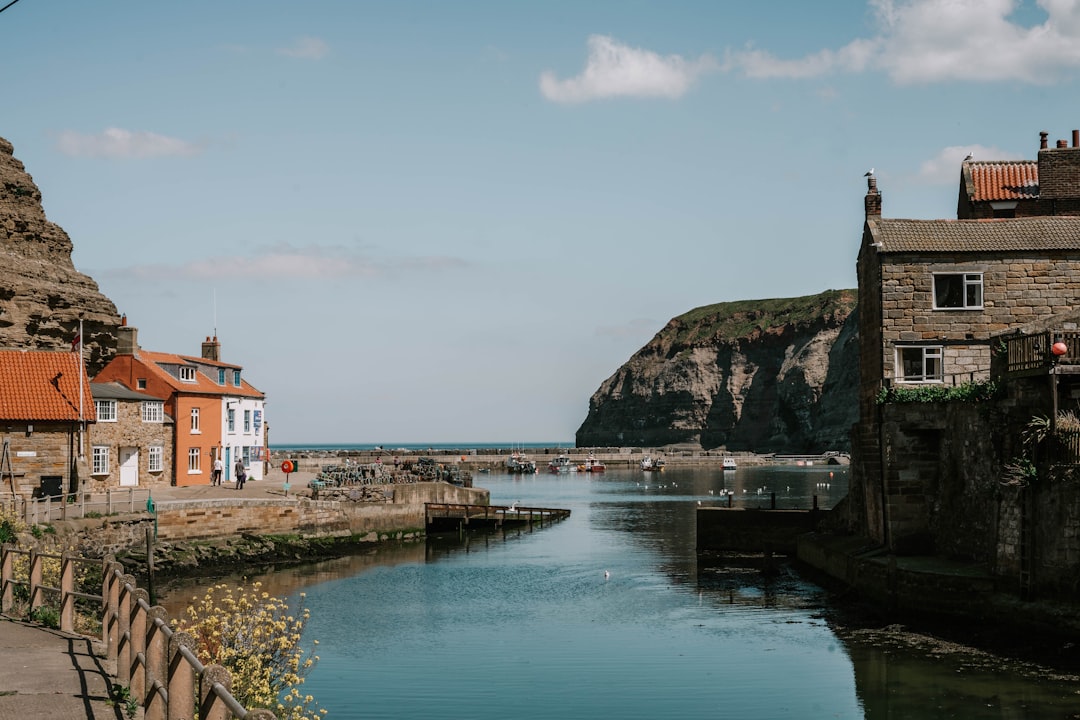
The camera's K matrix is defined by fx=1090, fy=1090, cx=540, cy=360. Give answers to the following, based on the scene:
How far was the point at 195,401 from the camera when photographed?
207ft

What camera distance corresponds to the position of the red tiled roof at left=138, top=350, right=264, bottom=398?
61906 mm

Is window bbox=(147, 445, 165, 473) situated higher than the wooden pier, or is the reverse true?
window bbox=(147, 445, 165, 473)

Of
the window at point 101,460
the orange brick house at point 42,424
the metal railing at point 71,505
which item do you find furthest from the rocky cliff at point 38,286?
the metal railing at point 71,505

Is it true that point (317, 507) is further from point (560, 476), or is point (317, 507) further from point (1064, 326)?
point (560, 476)

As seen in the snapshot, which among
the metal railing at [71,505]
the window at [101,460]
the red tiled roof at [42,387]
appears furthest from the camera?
the window at [101,460]

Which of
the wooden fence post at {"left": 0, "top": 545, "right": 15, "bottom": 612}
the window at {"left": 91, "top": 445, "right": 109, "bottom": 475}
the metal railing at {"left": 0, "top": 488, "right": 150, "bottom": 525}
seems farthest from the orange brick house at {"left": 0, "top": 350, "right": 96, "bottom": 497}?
the wooden fence post at {"left": 0, "top": 545, "right": 15, "bottom": 612}

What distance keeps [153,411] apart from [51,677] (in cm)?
4574

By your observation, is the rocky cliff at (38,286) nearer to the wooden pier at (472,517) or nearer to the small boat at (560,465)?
the wooden pier at (472,517)

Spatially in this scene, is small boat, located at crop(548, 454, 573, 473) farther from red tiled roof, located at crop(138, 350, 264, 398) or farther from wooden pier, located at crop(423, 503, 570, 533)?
red tiled roof, located at crop(138, 350, 264, 398)

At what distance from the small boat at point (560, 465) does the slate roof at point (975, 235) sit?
432 feet

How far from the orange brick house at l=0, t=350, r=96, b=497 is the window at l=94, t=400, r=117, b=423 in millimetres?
3022

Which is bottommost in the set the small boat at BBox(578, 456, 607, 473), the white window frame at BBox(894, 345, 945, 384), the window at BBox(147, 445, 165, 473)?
the small boat at BBox(578, 456, 607, 473)

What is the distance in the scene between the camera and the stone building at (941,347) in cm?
3525

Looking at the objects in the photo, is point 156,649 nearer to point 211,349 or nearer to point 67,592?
point 67,592
